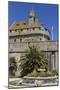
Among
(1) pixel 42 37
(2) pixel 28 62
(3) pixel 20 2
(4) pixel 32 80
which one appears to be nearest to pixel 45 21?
(1) pixel 42 37

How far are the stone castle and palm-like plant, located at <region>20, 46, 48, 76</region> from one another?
0.14ft

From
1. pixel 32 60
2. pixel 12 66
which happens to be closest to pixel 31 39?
pixel 32 60

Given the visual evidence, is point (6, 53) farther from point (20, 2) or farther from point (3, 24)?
point (20, 2)

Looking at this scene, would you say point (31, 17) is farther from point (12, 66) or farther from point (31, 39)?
point (12, 66)

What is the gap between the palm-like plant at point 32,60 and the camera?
212cm

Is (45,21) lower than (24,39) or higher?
higher

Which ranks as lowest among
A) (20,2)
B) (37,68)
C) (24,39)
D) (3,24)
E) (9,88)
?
(9,88)

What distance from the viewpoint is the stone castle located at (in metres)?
2.11

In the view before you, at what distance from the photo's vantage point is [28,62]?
2.14 metres

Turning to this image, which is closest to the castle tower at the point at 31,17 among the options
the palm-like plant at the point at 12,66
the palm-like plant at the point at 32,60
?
the palm-like plant at the point at 32,60

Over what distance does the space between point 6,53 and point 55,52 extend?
493 millimetres

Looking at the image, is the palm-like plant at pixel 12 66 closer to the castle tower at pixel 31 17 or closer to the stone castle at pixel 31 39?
the stone castle at pixel 31 39

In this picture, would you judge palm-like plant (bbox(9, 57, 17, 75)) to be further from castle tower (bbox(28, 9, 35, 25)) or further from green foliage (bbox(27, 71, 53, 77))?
castle tower (bbox(28, 9, 35, 25))

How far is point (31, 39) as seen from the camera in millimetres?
2143
